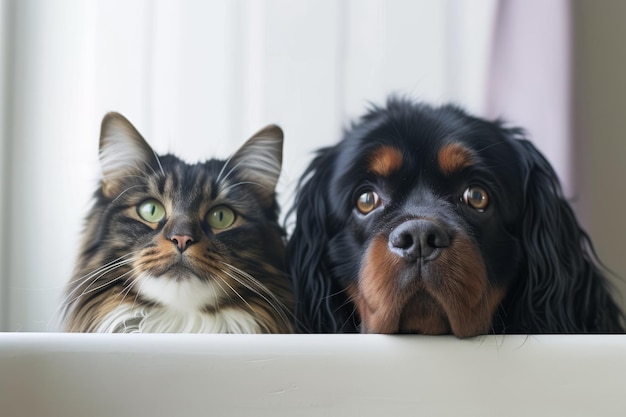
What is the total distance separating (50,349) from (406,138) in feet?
2.01

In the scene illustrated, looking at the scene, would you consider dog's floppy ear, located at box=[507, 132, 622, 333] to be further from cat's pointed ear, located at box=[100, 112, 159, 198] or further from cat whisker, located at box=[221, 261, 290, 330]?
cat's pointed ear, located at box=[100, 112, 159, 198]

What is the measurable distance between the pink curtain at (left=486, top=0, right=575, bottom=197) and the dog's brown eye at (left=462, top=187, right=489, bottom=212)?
0.18 m

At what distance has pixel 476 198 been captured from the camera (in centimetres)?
98

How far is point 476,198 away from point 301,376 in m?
0.38

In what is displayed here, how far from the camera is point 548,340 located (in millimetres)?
913

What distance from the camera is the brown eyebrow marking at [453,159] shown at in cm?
98

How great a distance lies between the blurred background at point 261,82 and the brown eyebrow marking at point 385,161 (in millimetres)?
107

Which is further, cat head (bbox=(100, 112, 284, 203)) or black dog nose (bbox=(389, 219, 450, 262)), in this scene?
cat head (bbox=(100, 112, 284, 203))

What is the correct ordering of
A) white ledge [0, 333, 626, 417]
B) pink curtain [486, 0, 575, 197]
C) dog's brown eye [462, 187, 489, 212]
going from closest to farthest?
white ledge [0, 333, 626, 417]
dog's brown eye [462, 187, 489, 212]
pink curtain [486, 0, 575, 197]

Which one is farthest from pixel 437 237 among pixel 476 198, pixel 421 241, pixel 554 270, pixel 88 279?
pixel 88 279

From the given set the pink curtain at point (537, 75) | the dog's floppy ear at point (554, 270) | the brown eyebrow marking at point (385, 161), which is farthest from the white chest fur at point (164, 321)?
the pink curtain at point (537, 75)

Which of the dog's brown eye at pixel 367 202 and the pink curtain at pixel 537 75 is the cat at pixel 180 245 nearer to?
the dog's brown eye at pixel 367 202

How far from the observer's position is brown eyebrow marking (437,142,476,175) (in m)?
0.98

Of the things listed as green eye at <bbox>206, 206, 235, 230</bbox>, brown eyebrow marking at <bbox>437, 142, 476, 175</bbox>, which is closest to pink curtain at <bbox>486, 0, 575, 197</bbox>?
brown eyebrow marking at <bbox>437, 142, 476, 175</bbox>
